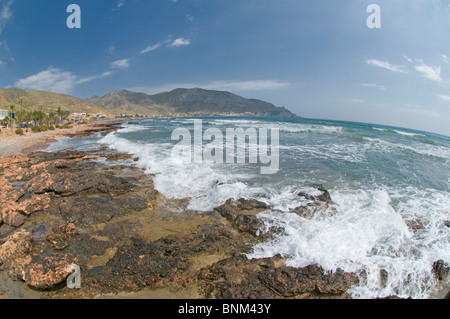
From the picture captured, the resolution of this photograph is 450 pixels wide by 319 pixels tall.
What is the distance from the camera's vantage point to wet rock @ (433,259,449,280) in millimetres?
4195

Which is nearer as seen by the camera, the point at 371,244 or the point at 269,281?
the point at 269,281

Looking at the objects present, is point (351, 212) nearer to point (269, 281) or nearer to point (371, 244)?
point (371, 244)

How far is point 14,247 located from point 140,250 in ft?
8.73

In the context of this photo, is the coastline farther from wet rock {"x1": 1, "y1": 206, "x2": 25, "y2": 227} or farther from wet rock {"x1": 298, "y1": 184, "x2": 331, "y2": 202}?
wet rock {"x1": 298, "y1": 184, "x2": 331, "y2": 202}

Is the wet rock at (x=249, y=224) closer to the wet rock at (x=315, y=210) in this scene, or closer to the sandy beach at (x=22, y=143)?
the wet rock at (x=315, y=210)

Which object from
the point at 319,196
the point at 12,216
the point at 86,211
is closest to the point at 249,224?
the point at 319,196

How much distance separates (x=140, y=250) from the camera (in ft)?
15.2

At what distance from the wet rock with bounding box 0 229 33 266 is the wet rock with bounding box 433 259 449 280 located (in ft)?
28.4

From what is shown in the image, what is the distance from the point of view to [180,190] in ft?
28.6

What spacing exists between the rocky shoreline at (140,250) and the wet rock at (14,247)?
0.02 meters

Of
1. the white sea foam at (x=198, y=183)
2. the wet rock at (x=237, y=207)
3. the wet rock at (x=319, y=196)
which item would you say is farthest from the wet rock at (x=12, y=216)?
the wet rock at (x=319, y=196)

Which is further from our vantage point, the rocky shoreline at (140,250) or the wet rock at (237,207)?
the wet rock at (237,207)

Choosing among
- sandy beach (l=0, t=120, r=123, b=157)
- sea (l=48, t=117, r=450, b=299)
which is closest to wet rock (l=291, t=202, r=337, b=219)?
sea (l=48, t=117, r=450, b=299)

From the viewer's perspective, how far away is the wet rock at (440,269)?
420 centimetres
